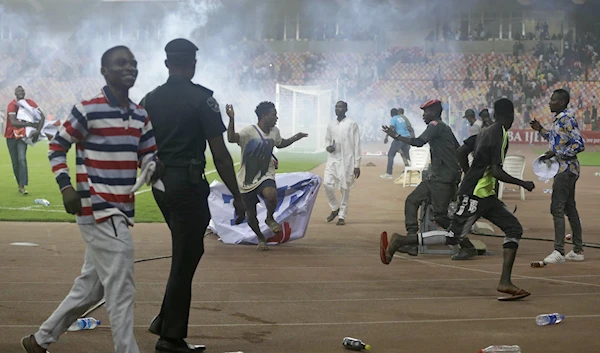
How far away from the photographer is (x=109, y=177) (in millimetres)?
4938

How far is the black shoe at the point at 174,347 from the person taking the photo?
5.67 metres

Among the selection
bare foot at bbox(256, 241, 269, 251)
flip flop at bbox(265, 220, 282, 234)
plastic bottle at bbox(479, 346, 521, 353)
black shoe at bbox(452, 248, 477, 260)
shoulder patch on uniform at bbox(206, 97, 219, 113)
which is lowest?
bare foot at bbox(256, 241, 269, 251)

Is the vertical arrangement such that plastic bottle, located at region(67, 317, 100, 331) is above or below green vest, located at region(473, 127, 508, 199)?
below

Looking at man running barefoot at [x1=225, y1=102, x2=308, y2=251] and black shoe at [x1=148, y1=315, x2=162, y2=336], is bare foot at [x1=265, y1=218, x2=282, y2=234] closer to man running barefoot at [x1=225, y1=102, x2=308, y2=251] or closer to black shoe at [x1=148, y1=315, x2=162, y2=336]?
man running barefoot at [x1=225, y1=102, x2=308, y2=251]

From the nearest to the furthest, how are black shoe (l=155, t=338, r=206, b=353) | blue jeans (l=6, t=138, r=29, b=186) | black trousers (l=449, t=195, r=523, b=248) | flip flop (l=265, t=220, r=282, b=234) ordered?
black shoe (l=155, t=338, r=206, b=353) → black trousers (l=449, t=195, r=523, b=248) → flip flop (l=265, t=220, r=282, b=234) → blue jeans (l=6, t=138, r=29, b=186)

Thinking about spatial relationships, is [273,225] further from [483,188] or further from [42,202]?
[42,202]

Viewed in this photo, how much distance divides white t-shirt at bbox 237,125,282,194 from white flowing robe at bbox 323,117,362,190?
Answer: 3.14 m

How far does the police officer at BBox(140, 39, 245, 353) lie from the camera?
227 inches

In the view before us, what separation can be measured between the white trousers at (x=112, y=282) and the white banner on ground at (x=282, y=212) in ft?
19.8

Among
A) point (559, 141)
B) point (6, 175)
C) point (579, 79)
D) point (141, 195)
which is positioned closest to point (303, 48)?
point (579, 79)

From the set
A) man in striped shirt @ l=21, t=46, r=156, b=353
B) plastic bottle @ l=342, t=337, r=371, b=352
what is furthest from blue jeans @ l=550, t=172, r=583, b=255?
man in striped shirt @ l=21, t=46, r=156, b=353

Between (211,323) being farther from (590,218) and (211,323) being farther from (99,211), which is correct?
(590,218)

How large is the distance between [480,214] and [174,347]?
12.2 feet

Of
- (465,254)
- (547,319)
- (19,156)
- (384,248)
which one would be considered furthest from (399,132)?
(547,319)
